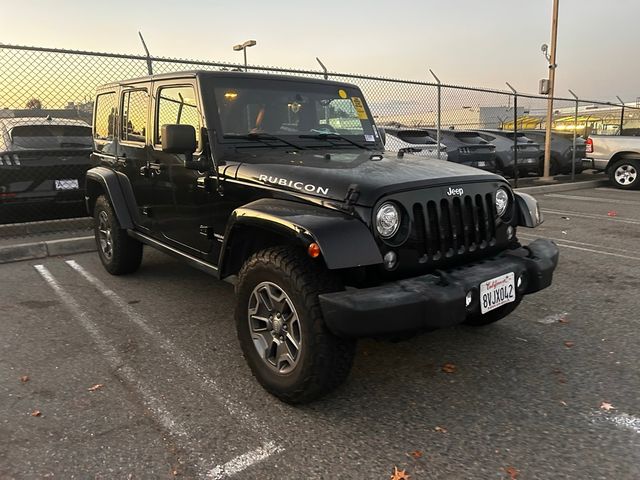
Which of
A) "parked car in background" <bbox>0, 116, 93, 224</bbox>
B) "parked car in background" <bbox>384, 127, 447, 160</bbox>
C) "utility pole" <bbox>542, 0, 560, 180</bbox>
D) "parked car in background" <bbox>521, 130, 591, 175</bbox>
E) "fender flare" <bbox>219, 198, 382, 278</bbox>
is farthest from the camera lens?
"parked car in background" <bbox>521, 130, 591, 175</bbox>

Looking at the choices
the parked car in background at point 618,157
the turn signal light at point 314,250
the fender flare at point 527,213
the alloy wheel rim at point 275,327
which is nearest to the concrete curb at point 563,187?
the parked car in background at point 618,157

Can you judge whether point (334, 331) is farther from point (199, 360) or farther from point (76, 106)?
point (76, 106)

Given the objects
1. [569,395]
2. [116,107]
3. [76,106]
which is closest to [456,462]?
[569,395]

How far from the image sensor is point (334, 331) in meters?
2.48

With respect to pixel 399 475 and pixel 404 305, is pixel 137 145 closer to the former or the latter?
pixel 404 305

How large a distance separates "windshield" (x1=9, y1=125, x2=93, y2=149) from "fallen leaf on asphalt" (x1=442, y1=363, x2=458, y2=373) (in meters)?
5.95

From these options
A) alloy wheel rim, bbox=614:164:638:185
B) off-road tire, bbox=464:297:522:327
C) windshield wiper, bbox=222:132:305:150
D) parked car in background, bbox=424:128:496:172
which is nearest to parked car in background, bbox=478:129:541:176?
parked car in background, bbox=424:128:496:172

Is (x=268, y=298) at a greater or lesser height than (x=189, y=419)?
greater

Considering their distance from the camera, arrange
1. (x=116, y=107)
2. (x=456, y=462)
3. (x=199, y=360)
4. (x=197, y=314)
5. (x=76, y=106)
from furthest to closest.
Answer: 1. (x=76, y=106)
2. (x=116, y=107)
3. (x=197, y=314)
4. (x=199, y=360)
5. (x=456, y=462)

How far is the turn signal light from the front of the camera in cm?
255

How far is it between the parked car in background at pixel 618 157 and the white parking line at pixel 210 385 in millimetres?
12523

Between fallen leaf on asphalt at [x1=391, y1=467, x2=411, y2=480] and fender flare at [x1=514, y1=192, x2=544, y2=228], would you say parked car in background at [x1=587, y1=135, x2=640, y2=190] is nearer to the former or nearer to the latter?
fender flare at [x1=514, y1=192, x2=544, y2=228]

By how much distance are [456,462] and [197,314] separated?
2.62m

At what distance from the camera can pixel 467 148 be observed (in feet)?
36.4
